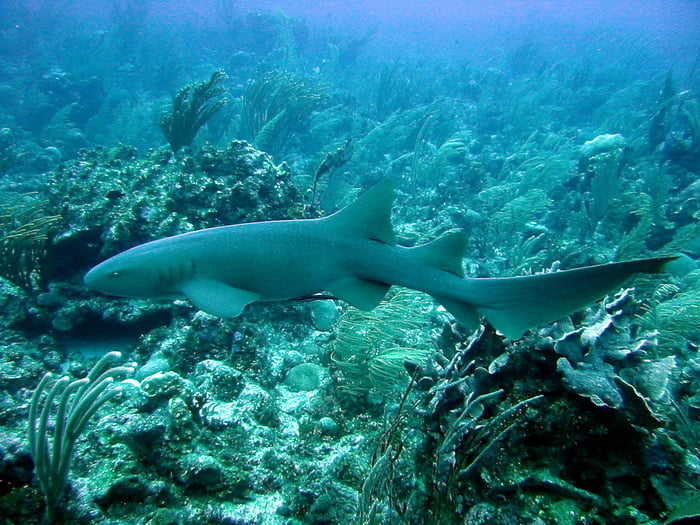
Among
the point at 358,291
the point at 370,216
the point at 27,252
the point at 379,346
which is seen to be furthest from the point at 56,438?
the point at 27,252

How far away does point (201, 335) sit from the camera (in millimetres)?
4484

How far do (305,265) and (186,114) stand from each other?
8.06 meters

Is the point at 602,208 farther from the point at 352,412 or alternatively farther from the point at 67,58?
the point at 67,58

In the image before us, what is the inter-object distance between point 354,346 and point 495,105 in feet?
66.7

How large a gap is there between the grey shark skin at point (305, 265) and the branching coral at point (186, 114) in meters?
7.14

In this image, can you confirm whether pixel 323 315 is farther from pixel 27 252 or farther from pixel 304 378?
pixel 27 252

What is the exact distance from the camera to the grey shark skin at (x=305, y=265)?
2268 millimetres

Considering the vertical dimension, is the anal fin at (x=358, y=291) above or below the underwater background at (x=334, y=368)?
above

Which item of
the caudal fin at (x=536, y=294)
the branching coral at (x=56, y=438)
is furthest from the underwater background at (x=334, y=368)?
the caudal fin at (x=536, y=294)

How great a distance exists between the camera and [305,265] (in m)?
2.33

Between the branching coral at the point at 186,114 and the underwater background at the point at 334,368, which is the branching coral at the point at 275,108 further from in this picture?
the branching coral at the point at 186,114

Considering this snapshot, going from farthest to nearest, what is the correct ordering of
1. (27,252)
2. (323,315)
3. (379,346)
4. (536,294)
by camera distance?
1. (323,315)
2. (27,252)
3. (379,346)
4. (536,294)

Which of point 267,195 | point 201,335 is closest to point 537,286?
point 201,335

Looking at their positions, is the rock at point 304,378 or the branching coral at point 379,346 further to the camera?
the rock at point 304,378
